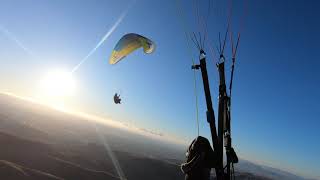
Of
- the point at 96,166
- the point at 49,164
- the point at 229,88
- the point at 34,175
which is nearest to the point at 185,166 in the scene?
the point at 229,88

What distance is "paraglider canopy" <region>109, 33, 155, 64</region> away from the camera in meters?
20.0

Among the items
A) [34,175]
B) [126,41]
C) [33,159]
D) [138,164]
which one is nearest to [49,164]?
[33,159]

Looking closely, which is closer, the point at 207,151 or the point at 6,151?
the point at 207,151

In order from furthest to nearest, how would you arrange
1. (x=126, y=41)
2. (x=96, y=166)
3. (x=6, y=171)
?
(x=96, y=166) < (x=6, y=171) < (x=126, y=41)

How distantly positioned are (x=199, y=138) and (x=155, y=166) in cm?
14262

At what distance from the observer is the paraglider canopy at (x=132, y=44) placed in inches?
788

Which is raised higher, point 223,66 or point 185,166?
point 223,66

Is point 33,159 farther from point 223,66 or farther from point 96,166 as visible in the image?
point 223,66

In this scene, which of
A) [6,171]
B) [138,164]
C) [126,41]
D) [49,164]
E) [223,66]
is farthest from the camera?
[138,164]

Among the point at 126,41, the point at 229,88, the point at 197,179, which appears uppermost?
the point at 126,41

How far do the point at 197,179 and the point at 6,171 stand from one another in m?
54.3

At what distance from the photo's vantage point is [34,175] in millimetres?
61594

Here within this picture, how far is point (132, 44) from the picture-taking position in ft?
68.1

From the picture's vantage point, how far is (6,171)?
5438cm
